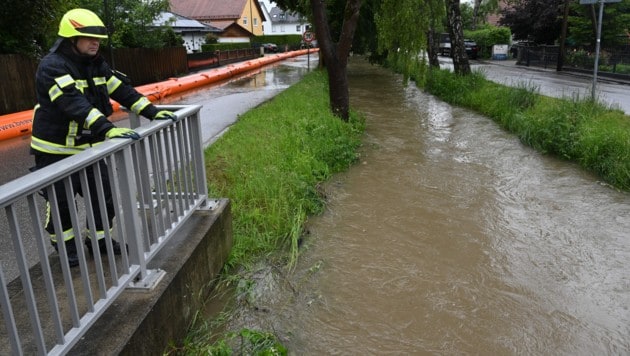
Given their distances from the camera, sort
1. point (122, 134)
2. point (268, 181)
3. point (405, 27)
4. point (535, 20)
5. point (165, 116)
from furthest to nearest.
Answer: point (535, 20)
point (405, 27)
point (268, 181)
point (165, 116)
point (122, 134)

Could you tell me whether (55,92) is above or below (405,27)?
below

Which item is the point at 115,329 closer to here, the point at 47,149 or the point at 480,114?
the point at 47,149

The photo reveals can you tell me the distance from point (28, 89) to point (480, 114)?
11.9 meters

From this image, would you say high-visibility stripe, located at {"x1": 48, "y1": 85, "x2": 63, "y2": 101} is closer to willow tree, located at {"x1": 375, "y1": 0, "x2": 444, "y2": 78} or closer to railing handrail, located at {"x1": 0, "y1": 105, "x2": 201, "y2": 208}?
railing handrail, located at {"x1": 0, "y1": 105, "x2": 201, "y2": 208}

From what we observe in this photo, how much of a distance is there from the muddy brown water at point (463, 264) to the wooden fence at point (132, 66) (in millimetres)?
9208

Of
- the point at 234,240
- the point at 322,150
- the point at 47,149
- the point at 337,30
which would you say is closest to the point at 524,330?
the point at 234,240

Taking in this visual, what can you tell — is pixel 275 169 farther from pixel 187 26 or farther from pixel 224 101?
pixel 187 26

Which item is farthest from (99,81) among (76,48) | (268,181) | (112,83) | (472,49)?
(472,49)

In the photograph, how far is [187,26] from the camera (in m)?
32.2

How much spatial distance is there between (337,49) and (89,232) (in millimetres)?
9263

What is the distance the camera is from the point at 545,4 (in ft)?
110

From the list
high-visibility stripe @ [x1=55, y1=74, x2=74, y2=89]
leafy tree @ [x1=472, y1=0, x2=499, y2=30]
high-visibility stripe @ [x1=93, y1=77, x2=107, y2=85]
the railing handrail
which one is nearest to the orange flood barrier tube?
high-visibility stripe @ [x1=93, y1=77, x2=107, y2=85]

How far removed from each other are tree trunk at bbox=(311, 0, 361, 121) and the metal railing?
7.27 metres

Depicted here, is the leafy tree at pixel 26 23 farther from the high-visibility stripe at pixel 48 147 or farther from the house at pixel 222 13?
the house at pixel 222 13
